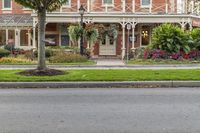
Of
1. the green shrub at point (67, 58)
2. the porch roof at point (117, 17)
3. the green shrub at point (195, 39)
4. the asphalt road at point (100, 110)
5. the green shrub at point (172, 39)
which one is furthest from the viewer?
the porch roof at point (117, 17)

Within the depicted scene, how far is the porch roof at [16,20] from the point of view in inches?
1421

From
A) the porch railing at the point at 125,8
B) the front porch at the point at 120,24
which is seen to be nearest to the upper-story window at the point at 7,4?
the front porch at the point at 120,24

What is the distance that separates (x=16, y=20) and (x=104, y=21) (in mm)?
8103

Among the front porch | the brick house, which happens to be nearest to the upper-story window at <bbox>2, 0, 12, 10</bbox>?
the brick house

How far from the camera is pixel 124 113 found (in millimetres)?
8852

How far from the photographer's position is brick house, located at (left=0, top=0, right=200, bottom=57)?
34.8 metres

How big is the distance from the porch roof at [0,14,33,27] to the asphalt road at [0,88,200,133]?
2372 centimetres

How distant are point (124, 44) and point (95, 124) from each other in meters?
28.3

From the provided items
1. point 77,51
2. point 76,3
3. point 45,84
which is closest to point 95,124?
point 45,84

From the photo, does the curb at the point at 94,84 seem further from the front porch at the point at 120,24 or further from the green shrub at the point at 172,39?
the front porch at the point at 120,24

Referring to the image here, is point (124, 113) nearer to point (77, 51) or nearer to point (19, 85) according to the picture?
point (19, 85)

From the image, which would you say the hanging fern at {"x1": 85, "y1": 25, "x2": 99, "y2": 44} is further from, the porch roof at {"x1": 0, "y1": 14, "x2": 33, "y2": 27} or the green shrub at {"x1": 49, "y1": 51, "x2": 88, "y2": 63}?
the porch roof at {"x1": 0, "y1": 14, "x2": 33, "y2": 27}

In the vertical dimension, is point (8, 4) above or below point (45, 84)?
above

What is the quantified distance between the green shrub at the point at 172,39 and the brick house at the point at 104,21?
22.7 ft
